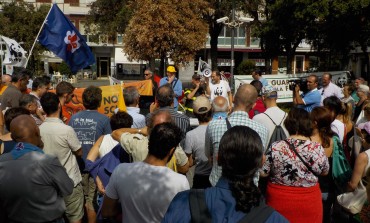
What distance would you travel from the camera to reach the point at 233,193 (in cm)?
224

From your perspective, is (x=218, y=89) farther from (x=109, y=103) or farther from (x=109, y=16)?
(x=109, y=16)

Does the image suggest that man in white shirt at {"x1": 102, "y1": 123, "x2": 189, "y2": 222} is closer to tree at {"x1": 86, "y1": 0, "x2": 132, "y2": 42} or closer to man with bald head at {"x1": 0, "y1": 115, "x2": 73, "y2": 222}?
man with bald head at {"x1": 0, "y1": 115, "x2": 73, "y2": 222}

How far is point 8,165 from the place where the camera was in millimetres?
3400

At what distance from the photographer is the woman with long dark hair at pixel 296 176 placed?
381 centimetres

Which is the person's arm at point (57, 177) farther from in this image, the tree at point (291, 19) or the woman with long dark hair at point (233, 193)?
the tree at point (291, 19)

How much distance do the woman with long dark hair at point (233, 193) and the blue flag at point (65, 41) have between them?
7.78m

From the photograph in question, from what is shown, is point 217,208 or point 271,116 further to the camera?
point 271,116

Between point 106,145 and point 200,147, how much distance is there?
39.0 inches

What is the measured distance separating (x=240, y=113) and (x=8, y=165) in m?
2.12

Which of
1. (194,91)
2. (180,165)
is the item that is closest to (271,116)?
(180,165)

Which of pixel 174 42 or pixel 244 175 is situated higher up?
pixel 174 42

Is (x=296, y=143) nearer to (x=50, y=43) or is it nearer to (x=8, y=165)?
(x=8, y=165)

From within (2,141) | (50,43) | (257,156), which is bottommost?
(2,141)

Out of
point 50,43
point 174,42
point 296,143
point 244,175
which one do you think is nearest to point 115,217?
point 244,175
